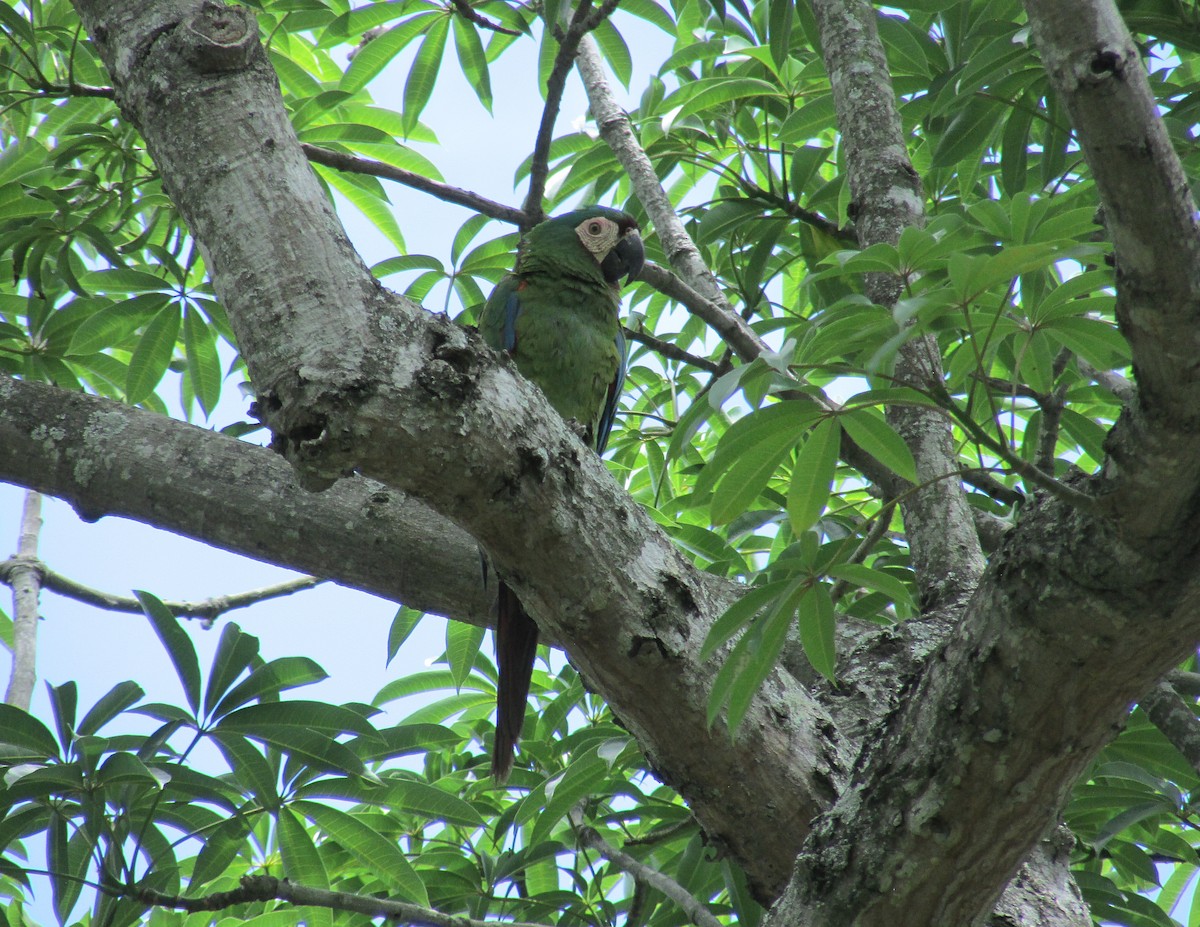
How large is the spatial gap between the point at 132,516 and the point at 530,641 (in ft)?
2.68

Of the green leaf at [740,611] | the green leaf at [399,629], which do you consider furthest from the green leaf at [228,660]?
the green leaf at [740,611]

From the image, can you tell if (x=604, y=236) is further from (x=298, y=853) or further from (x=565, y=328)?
(x=298, y=853)

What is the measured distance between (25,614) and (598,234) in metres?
1.99

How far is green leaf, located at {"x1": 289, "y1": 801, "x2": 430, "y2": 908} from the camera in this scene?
195 centimetres

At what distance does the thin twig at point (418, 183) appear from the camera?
7.54ft

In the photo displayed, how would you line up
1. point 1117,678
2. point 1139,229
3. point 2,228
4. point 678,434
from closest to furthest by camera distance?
1. point 1139,229
2. point 1117,678
3. point 678,434
4. point 2,228

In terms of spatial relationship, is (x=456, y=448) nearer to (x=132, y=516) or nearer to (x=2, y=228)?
(x=132, y=516)

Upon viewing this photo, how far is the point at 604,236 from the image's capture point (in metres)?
3.18

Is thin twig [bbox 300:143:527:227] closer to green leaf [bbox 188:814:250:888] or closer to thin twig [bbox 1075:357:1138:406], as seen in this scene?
thin twig [bbox 1075:357:1138:406]

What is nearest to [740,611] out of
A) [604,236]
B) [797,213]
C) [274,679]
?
[274,679]

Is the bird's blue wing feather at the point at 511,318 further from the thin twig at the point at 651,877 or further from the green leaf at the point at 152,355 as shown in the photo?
the thin twig at the point at 651,877

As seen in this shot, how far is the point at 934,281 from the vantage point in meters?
1.21

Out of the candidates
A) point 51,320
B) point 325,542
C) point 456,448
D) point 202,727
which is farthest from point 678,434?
point 51,320

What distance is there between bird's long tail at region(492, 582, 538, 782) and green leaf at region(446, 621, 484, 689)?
0.50m
